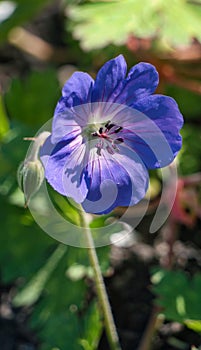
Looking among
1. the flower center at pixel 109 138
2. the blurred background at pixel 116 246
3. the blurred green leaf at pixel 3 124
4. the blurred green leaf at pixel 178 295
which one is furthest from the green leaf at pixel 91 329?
the blurred green leaf at pixel 3 124

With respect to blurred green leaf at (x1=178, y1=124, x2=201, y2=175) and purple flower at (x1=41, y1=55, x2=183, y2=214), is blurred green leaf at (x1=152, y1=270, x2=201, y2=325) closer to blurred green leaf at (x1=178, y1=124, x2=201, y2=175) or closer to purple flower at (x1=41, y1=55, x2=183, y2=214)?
purple flower at (x1=41, y1=55, x2=183, y2=214)

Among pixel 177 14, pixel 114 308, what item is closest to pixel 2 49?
pixel 177 14

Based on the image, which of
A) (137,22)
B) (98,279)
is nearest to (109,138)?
(98,279)

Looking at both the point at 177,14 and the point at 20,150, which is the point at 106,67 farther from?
the point at 177,14

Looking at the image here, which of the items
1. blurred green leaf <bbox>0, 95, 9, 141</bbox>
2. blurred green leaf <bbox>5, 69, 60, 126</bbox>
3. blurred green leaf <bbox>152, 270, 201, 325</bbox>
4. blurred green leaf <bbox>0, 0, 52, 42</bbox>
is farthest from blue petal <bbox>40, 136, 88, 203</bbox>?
blurred green leaf <bbox>0, 0, 52, 42</bbox>

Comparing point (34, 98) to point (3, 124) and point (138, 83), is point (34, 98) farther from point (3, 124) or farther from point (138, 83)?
point (138, 83)

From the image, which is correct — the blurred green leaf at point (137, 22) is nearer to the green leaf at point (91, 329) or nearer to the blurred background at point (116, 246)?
the blurred background at point (116, 246)

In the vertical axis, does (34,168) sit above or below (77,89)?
below
